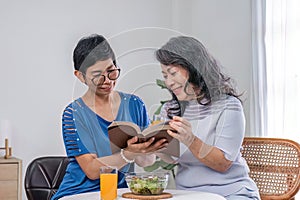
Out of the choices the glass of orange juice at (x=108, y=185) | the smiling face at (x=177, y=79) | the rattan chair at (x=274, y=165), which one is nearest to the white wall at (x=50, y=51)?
the rattan chair at (x=274, y=165)

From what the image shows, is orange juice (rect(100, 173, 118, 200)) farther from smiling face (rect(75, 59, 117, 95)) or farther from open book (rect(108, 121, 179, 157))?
smiling face (rect(75, 59, 117, 95))

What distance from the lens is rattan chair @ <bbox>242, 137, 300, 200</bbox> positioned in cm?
268

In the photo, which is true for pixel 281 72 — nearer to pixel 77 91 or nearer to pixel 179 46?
pixel 179 46

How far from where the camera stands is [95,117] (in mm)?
2121

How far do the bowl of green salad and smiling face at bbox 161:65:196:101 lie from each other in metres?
0.35

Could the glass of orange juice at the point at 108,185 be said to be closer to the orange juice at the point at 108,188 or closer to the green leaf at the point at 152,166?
the orange juice at the point at 108,188

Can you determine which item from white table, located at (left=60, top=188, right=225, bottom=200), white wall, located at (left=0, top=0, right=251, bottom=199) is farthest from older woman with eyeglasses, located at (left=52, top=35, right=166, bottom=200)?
white wall, located at (left=0, top=0, right=251, bottom=199)

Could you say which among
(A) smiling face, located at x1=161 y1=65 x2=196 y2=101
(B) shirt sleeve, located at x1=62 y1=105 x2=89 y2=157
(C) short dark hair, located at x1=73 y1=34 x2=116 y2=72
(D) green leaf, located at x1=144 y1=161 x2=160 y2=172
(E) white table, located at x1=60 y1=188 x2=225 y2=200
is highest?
(C) short dark hair, located at x1=73 y1=34 x2=116 y2=72

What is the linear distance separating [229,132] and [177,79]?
325mm

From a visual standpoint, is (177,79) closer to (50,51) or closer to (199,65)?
(199,65)

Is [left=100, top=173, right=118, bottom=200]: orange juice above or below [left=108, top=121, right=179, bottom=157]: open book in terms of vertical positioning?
below


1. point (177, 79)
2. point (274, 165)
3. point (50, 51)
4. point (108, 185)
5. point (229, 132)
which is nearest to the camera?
point (108, 185)

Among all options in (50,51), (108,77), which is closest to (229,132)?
(108,77)

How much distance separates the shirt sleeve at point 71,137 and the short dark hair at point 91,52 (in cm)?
20
